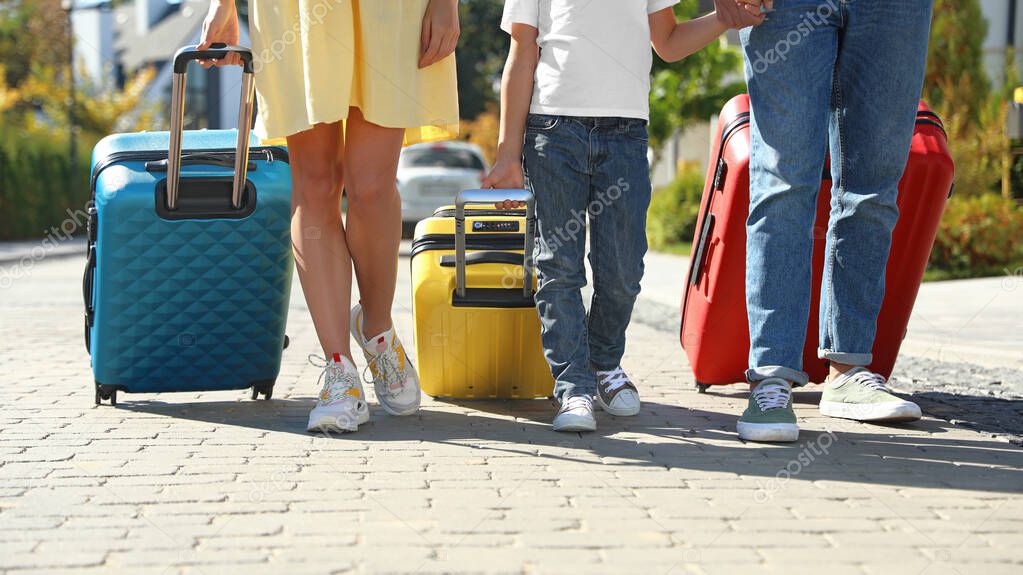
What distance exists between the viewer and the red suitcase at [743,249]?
13.1ft

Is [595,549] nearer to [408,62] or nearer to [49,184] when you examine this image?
[408,62]

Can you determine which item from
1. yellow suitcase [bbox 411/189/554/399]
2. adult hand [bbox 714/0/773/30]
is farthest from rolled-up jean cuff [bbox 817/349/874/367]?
adult hand [bbox 714/0/773/30]

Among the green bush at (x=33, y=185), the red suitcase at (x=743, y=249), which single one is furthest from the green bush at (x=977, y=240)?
the green bush at (x=33, y=185)

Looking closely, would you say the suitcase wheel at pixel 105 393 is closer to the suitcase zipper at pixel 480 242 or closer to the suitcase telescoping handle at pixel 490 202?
the suitcase zipper at pixel 480 242

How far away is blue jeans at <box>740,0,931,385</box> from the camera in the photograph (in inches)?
143

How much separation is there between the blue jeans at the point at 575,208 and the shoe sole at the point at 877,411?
84 cm

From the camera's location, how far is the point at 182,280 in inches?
159

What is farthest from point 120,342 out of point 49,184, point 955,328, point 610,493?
point 49,184

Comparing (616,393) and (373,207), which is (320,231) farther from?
(616,393)

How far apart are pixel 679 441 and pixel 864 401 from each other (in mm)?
693

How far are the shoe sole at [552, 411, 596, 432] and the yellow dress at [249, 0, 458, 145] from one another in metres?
1.06

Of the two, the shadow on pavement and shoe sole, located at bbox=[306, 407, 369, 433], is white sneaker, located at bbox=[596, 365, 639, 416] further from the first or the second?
shoe sole, located at bbox=[306, 407, 369, 433]

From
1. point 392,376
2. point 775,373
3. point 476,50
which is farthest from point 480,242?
point 476,50

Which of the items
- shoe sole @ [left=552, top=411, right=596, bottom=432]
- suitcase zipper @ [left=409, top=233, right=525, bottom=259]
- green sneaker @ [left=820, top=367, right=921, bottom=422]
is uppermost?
suitcase zipper @ [left=409, top=233, right=525, bottom=259]
